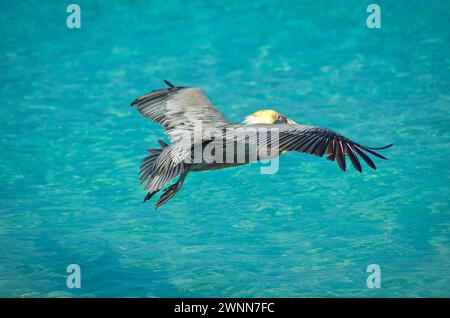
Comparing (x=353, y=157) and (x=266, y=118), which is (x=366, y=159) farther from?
(x=266, y=118)

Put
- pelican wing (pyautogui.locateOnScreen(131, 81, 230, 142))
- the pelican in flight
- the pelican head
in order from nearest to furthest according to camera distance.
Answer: the pelican in flight < pelican wing (pyautogui.locateOnScreen(131, 81, 230, 142)) < the pelican head

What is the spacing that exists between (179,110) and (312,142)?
3.93ft

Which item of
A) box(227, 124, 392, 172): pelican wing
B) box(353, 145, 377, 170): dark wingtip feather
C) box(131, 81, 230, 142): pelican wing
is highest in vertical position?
box(131, 81, 230, 142): pelican wing

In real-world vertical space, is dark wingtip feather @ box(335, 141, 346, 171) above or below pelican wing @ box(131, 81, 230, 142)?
below

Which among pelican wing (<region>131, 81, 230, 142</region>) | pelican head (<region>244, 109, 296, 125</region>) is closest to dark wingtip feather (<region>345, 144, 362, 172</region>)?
pelican wing (<region>131, 81, 230, 142</region>)

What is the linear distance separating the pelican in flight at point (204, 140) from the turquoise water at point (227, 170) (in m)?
0.67

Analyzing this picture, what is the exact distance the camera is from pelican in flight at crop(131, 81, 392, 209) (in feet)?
13.5

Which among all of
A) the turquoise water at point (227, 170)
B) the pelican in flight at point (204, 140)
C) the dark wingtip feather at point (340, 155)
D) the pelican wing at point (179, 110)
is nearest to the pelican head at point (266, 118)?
the pelican in flight at point (204, 140)

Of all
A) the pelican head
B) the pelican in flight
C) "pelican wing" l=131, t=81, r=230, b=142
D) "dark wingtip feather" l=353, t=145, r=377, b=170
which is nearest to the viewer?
"dark wingtip feather" l=353, t=145, r=377, b=170

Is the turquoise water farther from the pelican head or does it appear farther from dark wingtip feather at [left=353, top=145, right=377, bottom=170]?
dark wingtip feather at [left=353, top=145, right=377, bottom=170]

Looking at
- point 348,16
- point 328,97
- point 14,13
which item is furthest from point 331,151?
point 14,13

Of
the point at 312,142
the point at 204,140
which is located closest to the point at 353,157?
the point at 312,142

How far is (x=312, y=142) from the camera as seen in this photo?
4156mm

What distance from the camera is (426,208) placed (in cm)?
579
